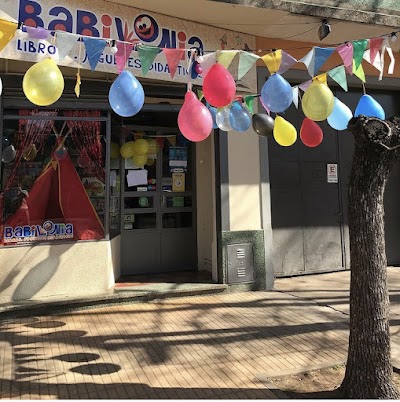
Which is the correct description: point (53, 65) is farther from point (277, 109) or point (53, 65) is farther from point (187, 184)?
point (187, 184)

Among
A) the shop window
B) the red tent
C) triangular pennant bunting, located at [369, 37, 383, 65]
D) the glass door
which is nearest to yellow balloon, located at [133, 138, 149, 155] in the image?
the glass door

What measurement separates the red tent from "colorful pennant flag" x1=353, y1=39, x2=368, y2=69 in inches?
155

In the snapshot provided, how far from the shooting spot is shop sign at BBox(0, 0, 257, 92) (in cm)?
484

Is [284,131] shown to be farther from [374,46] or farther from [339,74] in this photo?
[374,46]

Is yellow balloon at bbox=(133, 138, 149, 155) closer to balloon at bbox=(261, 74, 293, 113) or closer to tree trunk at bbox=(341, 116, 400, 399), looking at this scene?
balloon at bbox=(261, 74, 293, 113)

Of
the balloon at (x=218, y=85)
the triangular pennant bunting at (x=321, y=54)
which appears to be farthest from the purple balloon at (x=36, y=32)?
the triangular pennant bunting at (x=321, y=54)

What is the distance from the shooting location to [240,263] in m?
6.09

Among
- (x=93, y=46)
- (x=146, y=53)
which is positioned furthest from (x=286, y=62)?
(x=93, y=46)

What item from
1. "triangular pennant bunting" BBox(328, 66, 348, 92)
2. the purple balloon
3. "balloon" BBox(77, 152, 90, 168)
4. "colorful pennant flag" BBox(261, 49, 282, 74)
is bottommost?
"balloon" BBox(77, 152, 90, 168)

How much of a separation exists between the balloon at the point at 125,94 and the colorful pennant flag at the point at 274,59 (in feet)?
4.61

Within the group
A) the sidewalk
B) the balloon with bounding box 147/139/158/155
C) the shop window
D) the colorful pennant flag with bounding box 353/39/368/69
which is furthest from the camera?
the balloon with bounding box 147/139/158/155

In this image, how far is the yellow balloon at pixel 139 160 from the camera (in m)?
6.63

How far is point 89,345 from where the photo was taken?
397cm

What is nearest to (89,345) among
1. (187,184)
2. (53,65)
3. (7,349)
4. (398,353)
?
(7,349)
